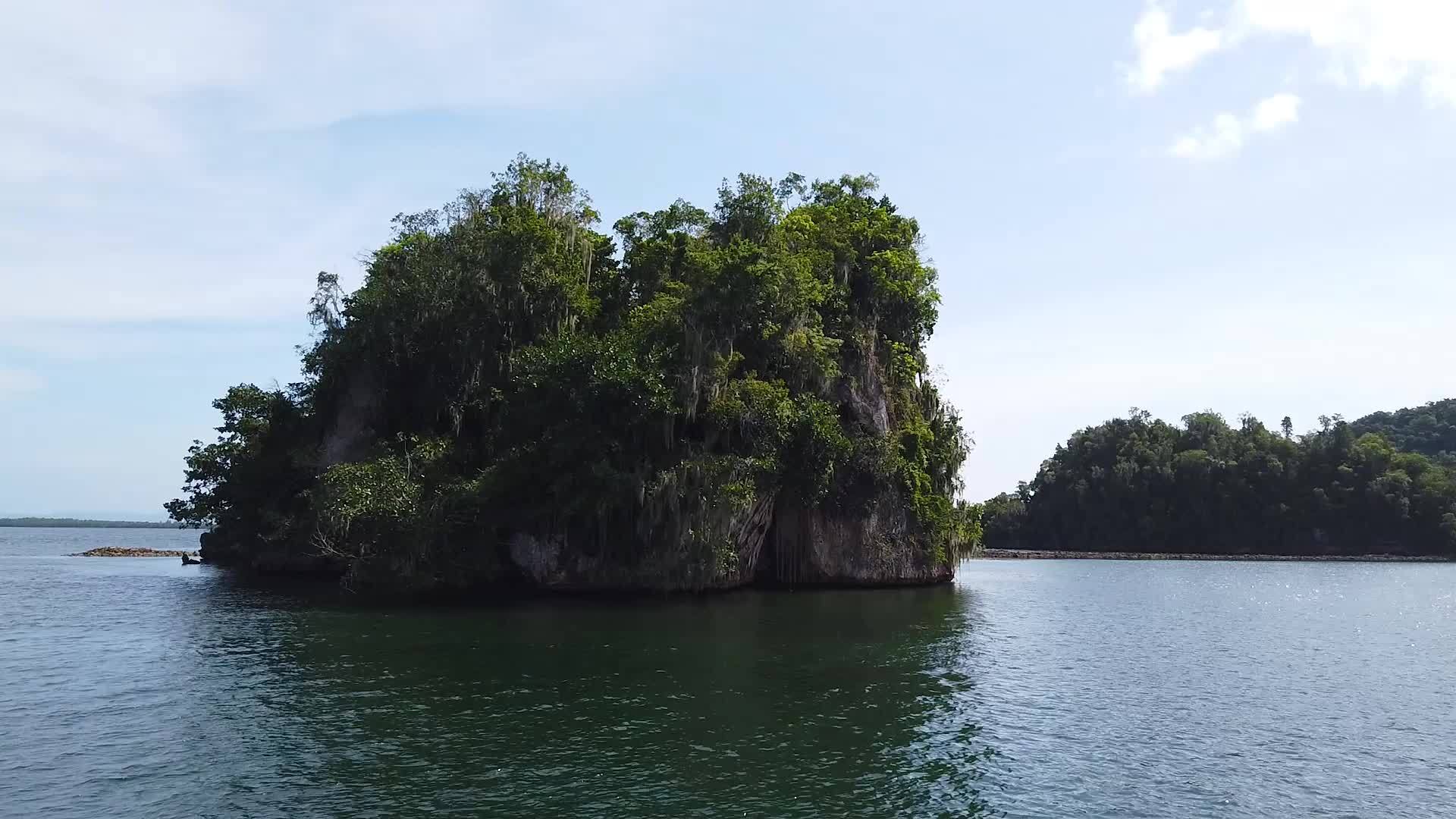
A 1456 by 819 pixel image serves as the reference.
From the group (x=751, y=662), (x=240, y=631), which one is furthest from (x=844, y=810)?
(x=240, y=631)

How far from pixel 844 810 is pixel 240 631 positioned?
23.4 meters

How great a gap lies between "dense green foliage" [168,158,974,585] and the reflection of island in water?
23.3ft

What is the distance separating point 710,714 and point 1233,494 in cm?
10632

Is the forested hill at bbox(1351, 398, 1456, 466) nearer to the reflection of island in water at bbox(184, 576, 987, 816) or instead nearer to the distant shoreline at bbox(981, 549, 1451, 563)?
the distant shoreline at bbox(981, 549, 1451, 563)

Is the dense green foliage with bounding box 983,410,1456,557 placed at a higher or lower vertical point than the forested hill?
lower

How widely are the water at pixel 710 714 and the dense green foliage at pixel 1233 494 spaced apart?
77739 mm

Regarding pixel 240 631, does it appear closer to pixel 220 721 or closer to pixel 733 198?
pixel 220 721

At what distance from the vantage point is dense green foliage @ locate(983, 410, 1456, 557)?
9962 cm

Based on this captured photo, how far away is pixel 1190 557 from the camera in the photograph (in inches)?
4016

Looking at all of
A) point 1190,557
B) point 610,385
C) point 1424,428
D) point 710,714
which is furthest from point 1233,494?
point 710,714

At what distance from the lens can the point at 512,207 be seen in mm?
44000

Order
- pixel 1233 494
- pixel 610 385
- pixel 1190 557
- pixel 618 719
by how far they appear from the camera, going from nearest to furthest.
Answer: pixel 618 719 → pixel 610 385 → pixel 1190 557 → pixel 1233 494

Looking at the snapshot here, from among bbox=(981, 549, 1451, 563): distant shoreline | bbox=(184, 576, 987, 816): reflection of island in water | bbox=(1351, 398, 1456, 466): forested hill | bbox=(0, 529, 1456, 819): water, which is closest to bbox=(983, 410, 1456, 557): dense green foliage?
bbox=(981, 549, 1451, 563): distant shoreline

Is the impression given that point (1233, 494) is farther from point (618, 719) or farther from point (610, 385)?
point (618, 719)
